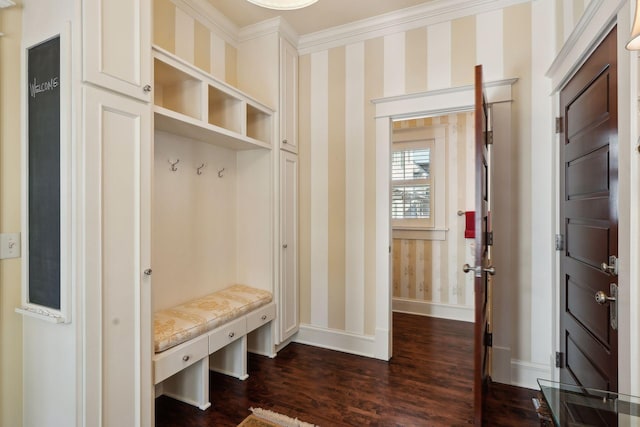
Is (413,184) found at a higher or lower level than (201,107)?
lower

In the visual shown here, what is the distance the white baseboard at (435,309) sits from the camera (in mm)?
3820

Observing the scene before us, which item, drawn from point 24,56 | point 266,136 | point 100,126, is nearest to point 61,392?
point 100,126

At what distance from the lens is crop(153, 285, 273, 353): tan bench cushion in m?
1.85

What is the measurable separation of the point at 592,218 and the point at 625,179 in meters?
0.47

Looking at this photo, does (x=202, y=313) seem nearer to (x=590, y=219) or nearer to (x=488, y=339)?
(x=488, y=339)

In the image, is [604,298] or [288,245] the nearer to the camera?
[604,298]

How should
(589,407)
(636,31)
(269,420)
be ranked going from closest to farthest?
(636,31) < (589,407) < (269,420)

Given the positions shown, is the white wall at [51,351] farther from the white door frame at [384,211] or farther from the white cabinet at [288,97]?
the white door frame at [384,211]

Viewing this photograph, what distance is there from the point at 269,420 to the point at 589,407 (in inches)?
64.4

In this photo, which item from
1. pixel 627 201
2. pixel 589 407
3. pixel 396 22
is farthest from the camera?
pixel 396 22

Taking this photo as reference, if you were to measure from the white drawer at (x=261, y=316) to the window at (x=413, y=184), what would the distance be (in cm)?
221

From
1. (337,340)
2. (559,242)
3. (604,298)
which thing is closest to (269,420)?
(337,340)

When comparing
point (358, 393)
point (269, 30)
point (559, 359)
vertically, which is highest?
point (269, 30)

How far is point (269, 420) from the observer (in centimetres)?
196
